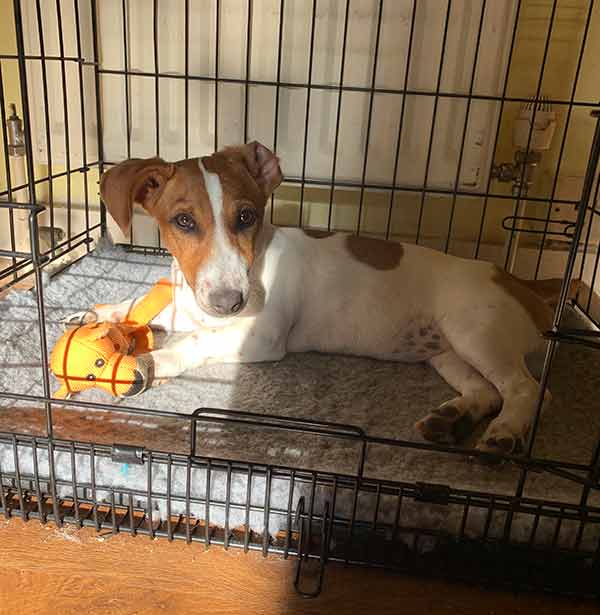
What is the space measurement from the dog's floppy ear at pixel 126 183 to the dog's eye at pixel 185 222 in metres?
0.11

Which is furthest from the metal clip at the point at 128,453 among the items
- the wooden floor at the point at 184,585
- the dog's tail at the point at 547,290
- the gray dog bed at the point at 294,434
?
the dog's tail at the point at 547,290

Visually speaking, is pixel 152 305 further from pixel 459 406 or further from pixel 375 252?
pixel 459 406

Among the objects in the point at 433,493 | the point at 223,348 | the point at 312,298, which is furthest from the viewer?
the point at 312,298

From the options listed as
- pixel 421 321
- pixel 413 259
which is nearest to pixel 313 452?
pixel 421 321

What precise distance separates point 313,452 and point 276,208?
4.91ft

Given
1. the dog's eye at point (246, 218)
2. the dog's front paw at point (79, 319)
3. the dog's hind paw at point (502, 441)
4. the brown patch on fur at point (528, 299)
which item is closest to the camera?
the dog's hind paw at point (502, 441)

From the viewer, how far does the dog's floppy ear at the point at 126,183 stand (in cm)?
137

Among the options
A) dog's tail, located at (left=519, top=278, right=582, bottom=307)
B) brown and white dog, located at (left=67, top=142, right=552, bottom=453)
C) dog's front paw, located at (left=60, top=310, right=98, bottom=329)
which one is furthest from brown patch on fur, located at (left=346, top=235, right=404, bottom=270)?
dog's front paw, located at (left=60, top=310, right=98, bottom=329)

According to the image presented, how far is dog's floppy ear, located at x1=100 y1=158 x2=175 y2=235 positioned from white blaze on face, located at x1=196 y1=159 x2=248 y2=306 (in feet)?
0.44

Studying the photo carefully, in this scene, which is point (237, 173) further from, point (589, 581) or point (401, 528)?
point (589, 581)

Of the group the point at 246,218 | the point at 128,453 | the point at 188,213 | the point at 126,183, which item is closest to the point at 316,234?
the point at 246,218

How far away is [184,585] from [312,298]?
2.80 ft

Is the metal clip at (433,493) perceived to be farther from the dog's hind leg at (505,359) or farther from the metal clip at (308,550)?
the dog's hind leg at (505,359)

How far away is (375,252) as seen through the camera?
1704 mm
